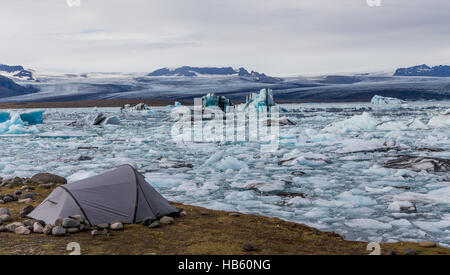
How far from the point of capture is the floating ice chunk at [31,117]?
34625 mm

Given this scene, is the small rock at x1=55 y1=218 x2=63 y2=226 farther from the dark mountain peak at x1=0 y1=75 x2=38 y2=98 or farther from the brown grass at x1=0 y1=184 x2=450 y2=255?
the dark mountain peak at x1=0 y1=75 x2=38 y2=98

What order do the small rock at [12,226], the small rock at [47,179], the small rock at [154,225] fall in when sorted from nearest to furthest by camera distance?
1. the small rock at [12,226]
2. the small rock at [154,225]
3. the small rock at [47,179]

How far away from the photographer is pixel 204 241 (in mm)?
5332

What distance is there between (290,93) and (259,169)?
12300 cm

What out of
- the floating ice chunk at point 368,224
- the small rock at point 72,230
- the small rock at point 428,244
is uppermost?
the small rock at point 72,230

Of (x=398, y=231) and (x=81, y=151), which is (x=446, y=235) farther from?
(x=81, y=151)

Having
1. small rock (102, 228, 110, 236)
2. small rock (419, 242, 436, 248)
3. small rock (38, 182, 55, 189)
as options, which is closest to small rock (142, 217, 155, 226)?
→ small rock (102, 228, 110, 236)

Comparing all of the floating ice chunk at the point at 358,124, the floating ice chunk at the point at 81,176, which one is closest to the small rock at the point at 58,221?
the floating ice chunk at the point at 81,176

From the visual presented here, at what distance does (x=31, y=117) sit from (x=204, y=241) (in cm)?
3387

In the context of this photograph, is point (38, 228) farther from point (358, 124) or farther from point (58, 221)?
point (358, 124)

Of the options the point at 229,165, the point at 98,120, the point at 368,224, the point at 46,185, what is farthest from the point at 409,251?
the point at 98,120

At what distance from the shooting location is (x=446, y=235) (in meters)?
5.89

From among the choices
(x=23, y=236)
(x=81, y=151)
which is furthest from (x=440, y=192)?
(x=81, y=151)

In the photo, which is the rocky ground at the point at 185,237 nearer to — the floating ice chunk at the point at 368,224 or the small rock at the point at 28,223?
the small rock at the point at 28,223
